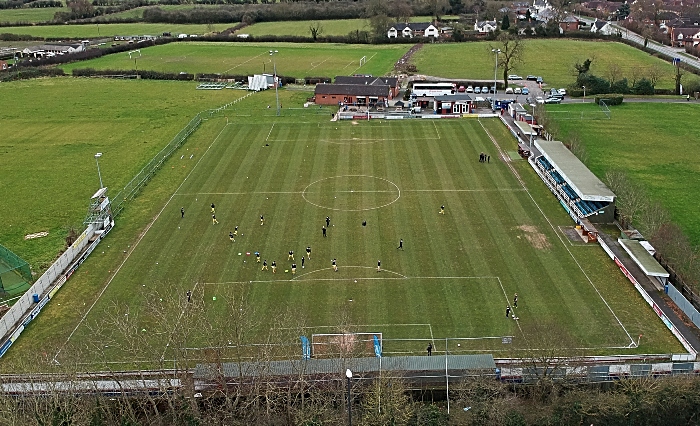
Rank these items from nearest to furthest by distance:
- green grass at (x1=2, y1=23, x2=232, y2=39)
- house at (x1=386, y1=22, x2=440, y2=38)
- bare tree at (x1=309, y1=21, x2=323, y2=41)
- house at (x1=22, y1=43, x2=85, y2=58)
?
house at (x1=22, y1=43, x2=85, y2=58)
bare tree at (x1=309, y1=21, x2=323, y2=41)
house at (x1=386, y1=22, x2=440, y2=38)
green grass at (x1=2, y1=23, x2=232, y2=39)

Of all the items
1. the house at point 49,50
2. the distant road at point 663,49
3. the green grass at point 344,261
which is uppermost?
the house at point 49,50

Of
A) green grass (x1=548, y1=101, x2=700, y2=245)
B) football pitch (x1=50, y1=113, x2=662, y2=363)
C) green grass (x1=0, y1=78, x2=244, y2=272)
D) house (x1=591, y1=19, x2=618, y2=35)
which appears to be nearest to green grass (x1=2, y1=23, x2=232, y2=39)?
green grass (x1=0, y1=78, x2=244, y2=272)

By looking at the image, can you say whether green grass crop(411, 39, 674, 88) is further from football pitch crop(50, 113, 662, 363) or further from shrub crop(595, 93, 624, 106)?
football pitch crop(50, 113, 662, 363)

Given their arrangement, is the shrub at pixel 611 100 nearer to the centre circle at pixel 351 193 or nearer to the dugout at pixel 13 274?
the centre circle at pixel 351 193

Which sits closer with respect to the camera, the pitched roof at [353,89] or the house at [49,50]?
the pitched roof at [353,89]

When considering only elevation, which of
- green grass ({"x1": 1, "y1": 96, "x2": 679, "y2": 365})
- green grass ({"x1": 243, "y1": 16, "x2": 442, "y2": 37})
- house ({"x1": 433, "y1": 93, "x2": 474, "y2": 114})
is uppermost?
green grass ({"x1": 243, "y1": 16, "x2": 442, "y2": 37})

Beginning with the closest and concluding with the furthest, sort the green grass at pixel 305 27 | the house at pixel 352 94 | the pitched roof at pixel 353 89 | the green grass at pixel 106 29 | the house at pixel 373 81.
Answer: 1. the house at pixel 352 94
2. the pitched roof at pixel 353 89
3. the house at pixel 373 81
4. the green grass at pixel 305 27
5. the green grass at pixel 106 29

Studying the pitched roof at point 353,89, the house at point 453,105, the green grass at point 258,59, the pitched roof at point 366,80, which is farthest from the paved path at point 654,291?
the green grass at point 258,59
